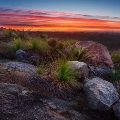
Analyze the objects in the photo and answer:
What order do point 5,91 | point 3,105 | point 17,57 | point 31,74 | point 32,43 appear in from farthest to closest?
point 32,43, point 17,57, point 31,74, point 5,91, point 3,105

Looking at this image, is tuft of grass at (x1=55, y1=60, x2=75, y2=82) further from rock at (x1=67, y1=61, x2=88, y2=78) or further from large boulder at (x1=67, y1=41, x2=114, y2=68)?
large boulder at (x1=67, y1=41, x2=114, y2=68)

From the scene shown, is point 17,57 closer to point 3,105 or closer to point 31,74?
point 31,74

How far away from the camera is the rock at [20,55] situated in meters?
13.3

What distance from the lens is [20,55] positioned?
1345cm

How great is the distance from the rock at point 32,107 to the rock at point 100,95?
53 cm

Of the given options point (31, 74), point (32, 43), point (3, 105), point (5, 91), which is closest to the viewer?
point (3, 105)

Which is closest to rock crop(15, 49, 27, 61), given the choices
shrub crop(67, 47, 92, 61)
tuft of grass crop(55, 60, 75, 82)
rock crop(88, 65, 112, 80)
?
shrub crop(67, 47, 92, 61)

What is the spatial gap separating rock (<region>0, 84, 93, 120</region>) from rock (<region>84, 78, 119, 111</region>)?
53 centimetres

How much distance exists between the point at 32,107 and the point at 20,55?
232 inches

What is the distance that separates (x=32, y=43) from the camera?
47.8 feet

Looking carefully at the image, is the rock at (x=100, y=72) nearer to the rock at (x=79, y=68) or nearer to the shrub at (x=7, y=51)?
the rock at (x=79, y=68)

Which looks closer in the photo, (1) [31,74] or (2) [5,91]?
(2) [5,91]

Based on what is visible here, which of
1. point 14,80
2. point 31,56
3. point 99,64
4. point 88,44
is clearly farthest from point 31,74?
point 88,44

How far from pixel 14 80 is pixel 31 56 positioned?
408 centimetres
